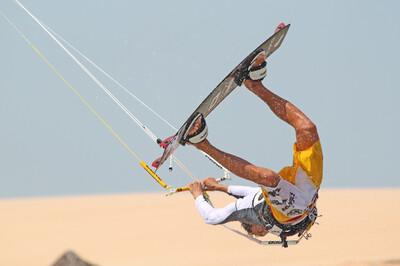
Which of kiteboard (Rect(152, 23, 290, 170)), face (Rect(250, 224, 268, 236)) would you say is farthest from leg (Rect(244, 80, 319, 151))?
face (Rect(250, 224, 268, 236))

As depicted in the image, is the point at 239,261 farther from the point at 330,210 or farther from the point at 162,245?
the point at 330,210

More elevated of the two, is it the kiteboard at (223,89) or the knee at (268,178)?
the kiteboard at (223,89)

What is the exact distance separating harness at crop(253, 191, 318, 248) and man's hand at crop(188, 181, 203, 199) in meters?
0.64

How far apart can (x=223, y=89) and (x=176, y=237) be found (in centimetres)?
2799

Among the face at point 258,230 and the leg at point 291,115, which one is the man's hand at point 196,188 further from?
the leg at point 291,115

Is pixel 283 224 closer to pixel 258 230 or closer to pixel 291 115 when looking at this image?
pixel 258 230

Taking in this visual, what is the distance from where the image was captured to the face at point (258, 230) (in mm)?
9844

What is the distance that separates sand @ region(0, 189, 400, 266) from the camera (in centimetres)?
2911

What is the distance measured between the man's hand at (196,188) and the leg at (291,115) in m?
1.22

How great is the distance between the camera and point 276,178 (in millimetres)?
8977

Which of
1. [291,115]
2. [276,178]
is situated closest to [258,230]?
[276,178]

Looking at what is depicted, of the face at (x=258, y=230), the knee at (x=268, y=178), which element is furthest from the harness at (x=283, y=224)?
the knee at (x=268, y=178)

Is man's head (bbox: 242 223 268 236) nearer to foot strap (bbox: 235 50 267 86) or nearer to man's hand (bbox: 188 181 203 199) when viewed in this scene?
man's hand (bbox: 188 181 203 199)

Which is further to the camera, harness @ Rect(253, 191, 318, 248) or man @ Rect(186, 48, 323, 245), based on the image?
harness @ Rect(253, 191, 318, 248)
